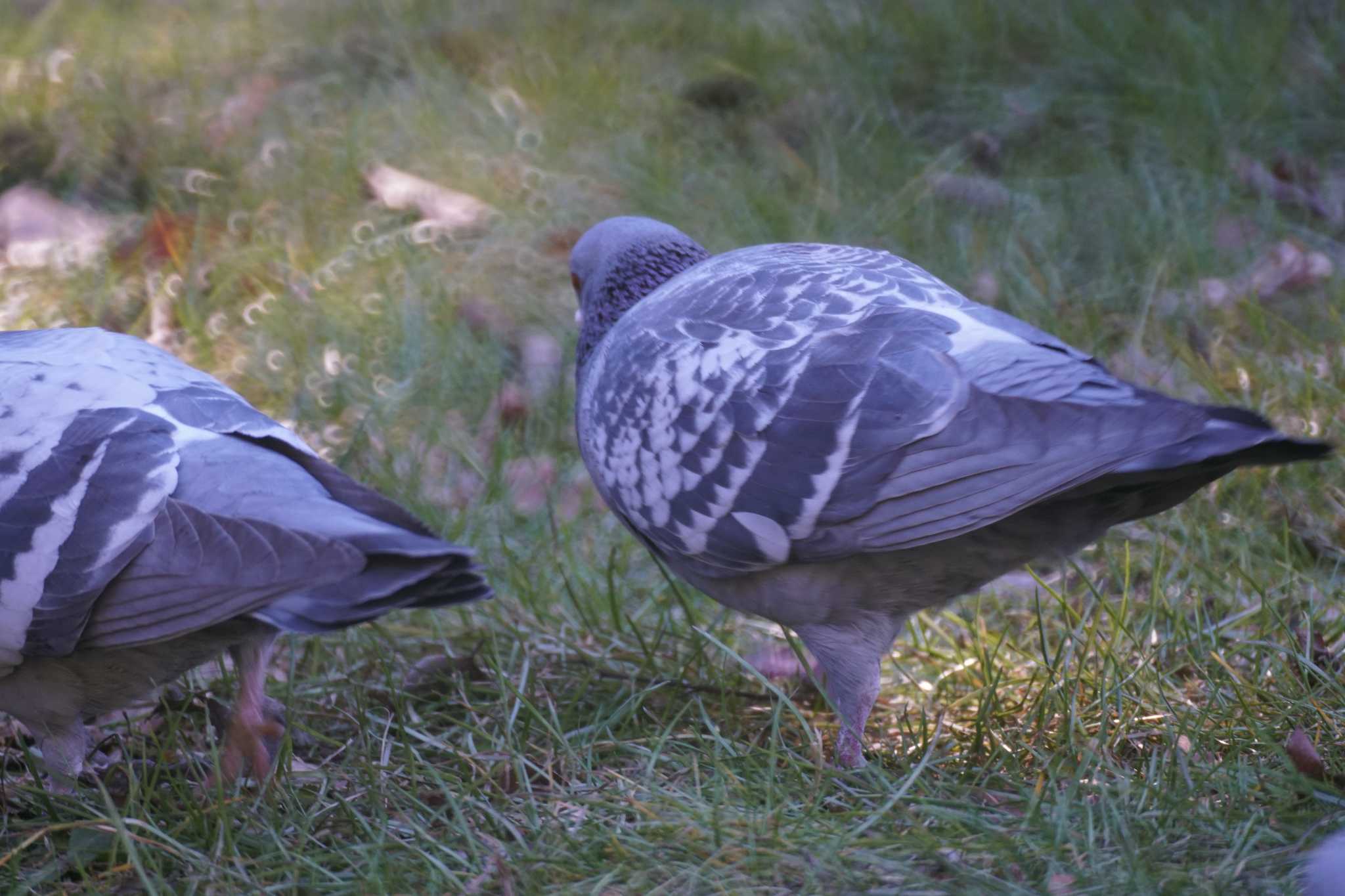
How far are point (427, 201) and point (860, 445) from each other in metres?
3.01

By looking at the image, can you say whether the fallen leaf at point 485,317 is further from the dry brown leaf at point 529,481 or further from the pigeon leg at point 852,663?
the pigeon leg at point 852,663

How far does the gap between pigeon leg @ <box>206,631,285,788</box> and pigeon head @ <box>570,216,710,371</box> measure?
1.06m

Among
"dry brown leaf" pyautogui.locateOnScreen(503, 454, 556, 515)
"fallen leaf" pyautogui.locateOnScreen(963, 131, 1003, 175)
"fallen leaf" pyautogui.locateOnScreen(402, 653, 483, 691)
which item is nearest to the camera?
"fallen leaf" pyautogui.locateOnScreen(402, 653, 483, 691)

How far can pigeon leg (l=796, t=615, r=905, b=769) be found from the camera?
8.76 feet

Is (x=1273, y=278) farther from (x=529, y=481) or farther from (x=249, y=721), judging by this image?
(x=249, y=721)

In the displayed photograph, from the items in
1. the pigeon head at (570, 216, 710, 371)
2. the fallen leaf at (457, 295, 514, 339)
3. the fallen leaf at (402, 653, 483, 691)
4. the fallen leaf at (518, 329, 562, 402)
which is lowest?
the fallen leaf at (402, 653, 483, 691)

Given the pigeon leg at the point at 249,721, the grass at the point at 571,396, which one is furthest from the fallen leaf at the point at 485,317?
the pigeon leg at the point at 249,721

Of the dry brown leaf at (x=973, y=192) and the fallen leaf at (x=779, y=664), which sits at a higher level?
the dry brown leaf at (x=973, y=192)

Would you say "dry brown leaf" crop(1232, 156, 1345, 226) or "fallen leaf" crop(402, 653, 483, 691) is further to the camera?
"dry brown leaf" crop(1232, 156, 1345, 226)

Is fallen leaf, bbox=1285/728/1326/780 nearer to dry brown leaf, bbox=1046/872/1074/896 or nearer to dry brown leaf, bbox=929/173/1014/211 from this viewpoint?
dry brown leaf, bbox=1046/872/1074/896

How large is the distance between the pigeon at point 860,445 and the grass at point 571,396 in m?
0.25

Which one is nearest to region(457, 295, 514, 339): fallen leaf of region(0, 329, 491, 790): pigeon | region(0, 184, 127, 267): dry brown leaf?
region(0, 184, 127, 267): dry brown leaf

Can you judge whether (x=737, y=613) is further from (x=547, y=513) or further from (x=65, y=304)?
(x=65, y=304)

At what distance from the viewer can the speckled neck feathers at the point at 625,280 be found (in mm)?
3363
